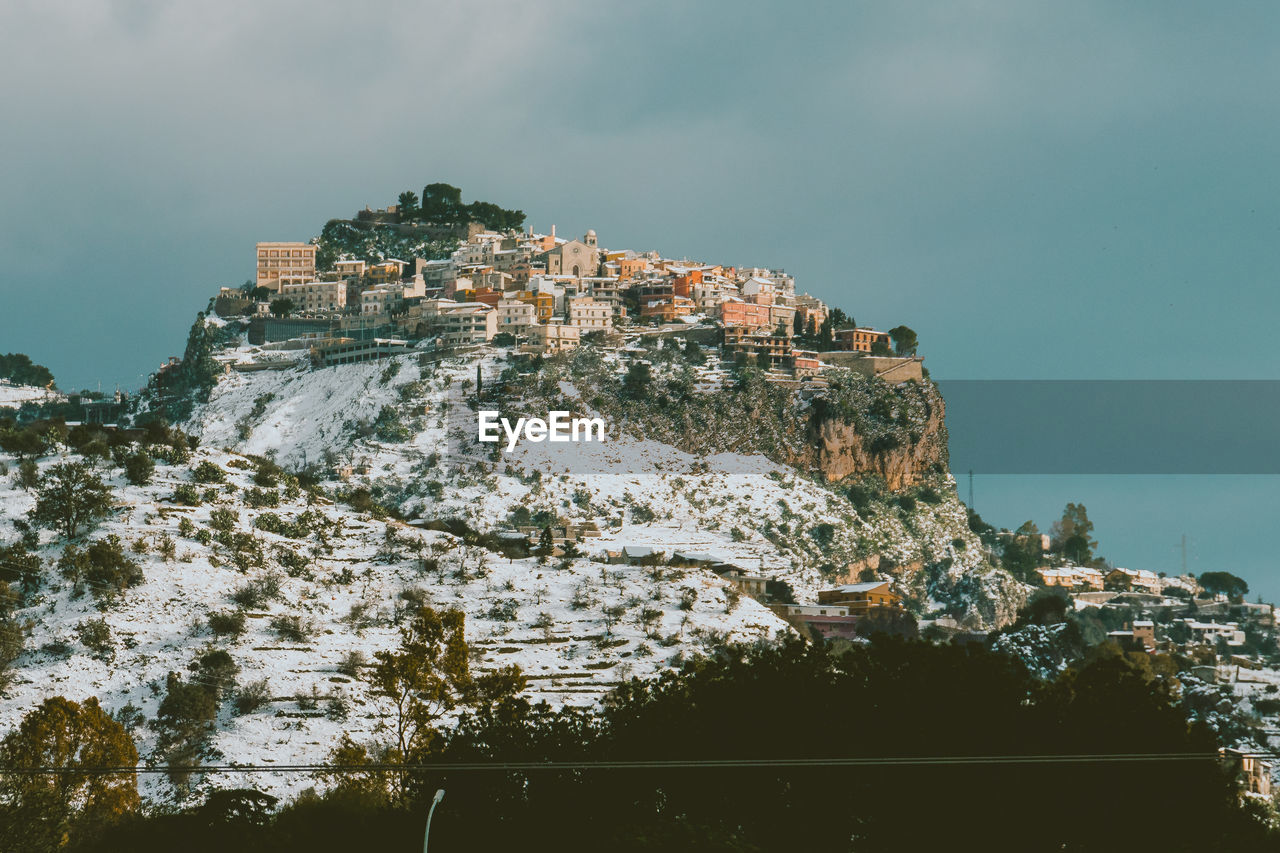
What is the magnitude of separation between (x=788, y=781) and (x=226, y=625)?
33.2 metres

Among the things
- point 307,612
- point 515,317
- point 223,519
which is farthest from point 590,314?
point 307,612

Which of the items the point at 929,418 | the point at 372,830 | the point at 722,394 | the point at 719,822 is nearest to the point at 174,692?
the point at 372,830

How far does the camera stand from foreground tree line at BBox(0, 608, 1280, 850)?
40562mm

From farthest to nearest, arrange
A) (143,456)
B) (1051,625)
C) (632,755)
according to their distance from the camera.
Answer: (1051,625) < (143,456) < (632,755)

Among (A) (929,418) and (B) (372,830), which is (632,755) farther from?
(A) (929,418)

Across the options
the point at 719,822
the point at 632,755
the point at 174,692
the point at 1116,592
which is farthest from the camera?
the point at 1116,592

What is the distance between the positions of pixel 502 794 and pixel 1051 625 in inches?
2787

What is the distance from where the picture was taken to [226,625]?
69938mm

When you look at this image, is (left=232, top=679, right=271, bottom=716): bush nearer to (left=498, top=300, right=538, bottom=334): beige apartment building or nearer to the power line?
the power line

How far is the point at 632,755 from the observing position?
44500 mm

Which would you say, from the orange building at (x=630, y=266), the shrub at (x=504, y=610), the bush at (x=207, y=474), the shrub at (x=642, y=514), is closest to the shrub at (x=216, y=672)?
the shrub at (x=504, y=610)

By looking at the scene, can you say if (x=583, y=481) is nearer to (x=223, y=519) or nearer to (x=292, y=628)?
(x=223, y=519)

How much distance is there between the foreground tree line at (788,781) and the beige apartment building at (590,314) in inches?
3493

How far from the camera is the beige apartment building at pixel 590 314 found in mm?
136250
